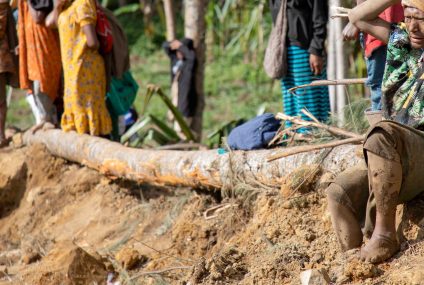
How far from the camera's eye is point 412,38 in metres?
3.80

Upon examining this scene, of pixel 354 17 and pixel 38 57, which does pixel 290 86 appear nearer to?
pixel 354 17

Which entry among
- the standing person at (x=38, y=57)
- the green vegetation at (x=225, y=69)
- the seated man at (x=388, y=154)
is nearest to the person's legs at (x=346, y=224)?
the seated man at (x=388, y=154)

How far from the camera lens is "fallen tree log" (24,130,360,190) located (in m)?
4.80

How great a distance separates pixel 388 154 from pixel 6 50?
5167 mm

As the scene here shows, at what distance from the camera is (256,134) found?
5359 mm

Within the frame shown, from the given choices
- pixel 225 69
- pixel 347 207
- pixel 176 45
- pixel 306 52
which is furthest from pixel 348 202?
pixel 225 69

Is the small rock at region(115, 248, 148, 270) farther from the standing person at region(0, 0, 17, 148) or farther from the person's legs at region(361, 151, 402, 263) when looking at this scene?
the standing person at region(0, 0, 17, 148)

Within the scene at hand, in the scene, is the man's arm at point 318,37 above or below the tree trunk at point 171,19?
above

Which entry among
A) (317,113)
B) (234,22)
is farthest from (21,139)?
(234,22)

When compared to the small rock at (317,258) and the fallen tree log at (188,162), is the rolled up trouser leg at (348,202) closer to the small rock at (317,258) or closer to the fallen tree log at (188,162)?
the small rock at (317,258)

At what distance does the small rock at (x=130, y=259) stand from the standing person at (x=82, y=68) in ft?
6.64

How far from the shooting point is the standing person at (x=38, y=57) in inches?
296

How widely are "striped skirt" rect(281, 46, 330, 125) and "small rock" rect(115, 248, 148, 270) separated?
154cm

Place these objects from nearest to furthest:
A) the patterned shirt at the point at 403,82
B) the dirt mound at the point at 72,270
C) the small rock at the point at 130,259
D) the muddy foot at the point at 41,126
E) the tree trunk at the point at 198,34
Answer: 1. the patterned shirt at the point at 403,82
2. the dirt mound at the point at 72,270
3. the small rock at the point at 130,259
4. the muddy foot at the point at 41,126
5. the tree trunk at the point at 198,34
